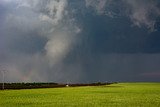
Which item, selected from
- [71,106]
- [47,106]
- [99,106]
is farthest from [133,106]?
[47,106]

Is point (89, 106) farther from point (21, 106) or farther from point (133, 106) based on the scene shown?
point (21, 106)

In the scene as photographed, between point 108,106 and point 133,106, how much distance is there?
7.90 feet

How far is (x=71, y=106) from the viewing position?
37.0 metres

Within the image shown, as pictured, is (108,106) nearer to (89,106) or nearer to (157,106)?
(89,106)

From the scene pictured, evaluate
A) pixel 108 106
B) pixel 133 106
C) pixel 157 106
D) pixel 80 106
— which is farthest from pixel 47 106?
pixel 157 106

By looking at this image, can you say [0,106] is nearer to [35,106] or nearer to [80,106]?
[35,106]

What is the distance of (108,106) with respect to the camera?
37062 millimetres

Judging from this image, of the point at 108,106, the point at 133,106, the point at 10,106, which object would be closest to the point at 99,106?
the point at 108,106

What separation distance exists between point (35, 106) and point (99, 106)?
6385 mm

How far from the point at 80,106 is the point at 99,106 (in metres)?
1.84

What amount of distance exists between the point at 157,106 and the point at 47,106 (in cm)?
1071

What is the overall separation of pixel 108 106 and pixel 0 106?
1064cm

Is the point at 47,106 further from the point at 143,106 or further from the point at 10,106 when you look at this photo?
the point at 143,106

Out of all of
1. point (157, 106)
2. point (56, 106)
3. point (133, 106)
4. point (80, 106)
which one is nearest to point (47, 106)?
point (56, 106)
